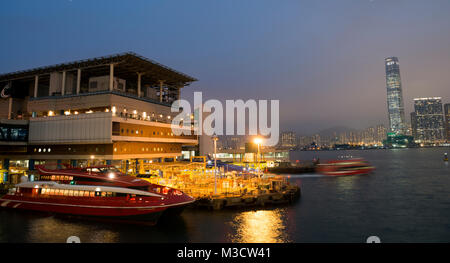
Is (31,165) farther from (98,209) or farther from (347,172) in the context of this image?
(347,172)

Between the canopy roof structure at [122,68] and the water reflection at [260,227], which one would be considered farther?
the canopy roof structure at [122,68]

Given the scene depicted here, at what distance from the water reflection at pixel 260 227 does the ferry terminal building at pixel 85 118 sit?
107 feet

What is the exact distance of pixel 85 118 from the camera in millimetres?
51375

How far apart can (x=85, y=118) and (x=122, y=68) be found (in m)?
17.7

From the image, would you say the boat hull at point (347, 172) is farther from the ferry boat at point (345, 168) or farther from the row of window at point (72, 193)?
the row of window at point (72, 193)

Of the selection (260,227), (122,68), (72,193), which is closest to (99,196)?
(72,193)

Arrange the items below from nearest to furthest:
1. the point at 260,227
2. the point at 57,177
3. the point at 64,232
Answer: the point at 64,232
the point at 260,227
the point at 57,177

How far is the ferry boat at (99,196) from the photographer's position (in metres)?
25.4

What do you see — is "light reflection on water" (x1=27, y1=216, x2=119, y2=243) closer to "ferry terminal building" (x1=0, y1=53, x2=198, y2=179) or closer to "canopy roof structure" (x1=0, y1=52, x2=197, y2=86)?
"ferry terminal building" (x1=0, y1=53, x2=198, y2=179)

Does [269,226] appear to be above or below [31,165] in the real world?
below

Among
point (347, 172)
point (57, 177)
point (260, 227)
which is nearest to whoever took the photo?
point (260, 227)

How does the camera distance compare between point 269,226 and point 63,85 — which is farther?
point 63,85

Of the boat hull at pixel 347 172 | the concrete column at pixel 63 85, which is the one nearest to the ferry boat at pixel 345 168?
the boat hull at pixel 347 172
